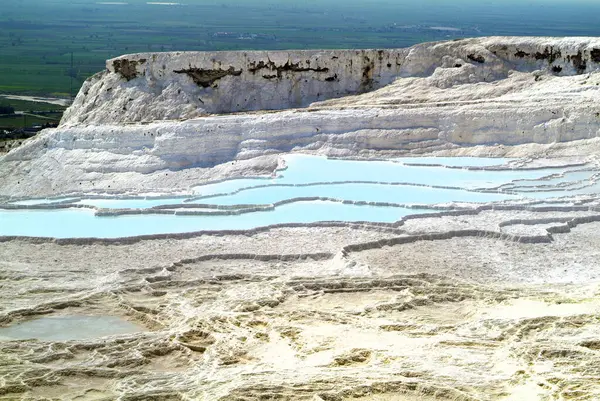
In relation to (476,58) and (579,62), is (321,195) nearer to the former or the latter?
(579,62)

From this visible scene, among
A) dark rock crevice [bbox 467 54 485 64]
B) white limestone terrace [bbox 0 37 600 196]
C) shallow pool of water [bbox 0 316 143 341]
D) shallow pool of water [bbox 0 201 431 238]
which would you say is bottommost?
shallow pool of water [bbox 0 316 143 341]

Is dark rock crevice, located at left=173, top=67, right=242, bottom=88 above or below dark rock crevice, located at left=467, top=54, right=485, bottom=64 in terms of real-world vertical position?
below

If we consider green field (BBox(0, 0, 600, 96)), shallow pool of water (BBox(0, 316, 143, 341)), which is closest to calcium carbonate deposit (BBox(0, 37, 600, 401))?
shallow pool of water (BBox(0, 316, 143, 341))

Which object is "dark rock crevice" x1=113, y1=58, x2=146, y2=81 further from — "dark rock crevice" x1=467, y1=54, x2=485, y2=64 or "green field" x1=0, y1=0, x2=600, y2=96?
"green field" x1=0, y1=0, x2=600, y2=96

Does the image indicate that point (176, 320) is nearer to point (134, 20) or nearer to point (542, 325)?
point (542, 325)

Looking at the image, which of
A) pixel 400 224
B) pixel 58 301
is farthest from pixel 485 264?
pixel 58 301

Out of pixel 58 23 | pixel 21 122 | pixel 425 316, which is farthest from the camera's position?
pixel 58 23
